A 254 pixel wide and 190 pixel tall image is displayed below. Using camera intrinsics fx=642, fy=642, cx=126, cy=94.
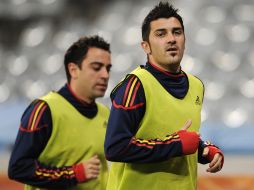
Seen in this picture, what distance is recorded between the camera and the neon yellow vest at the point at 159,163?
2346 mm

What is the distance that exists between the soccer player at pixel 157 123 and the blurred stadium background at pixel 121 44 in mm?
3683

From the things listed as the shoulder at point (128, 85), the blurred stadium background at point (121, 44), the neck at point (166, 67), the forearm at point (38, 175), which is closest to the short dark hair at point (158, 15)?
the neck at point (166, 67)

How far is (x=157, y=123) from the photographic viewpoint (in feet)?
7.73

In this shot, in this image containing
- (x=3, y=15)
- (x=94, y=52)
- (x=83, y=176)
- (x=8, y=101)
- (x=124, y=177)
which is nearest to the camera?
(x=124, y=177)

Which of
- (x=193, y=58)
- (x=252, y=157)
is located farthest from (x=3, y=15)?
(x=252, y=157)

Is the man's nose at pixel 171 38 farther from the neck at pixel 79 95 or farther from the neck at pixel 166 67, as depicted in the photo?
the neck at pixel 79 95

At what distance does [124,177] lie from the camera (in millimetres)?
2396

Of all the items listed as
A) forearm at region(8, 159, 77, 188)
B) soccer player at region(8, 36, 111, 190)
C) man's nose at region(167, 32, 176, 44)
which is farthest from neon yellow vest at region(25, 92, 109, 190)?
man's nose at region(167, 32, 176, 44)

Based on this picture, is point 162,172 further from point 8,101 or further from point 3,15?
point 3,15

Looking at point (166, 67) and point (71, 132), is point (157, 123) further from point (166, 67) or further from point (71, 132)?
point (71, 132)

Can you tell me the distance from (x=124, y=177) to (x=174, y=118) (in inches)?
11.4

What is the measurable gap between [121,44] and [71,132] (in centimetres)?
413

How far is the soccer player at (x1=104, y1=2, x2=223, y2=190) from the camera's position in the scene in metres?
2.25

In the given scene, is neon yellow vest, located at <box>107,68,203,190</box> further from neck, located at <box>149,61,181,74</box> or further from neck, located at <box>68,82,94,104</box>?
neck, located at <box>68,82,94,104</box>
